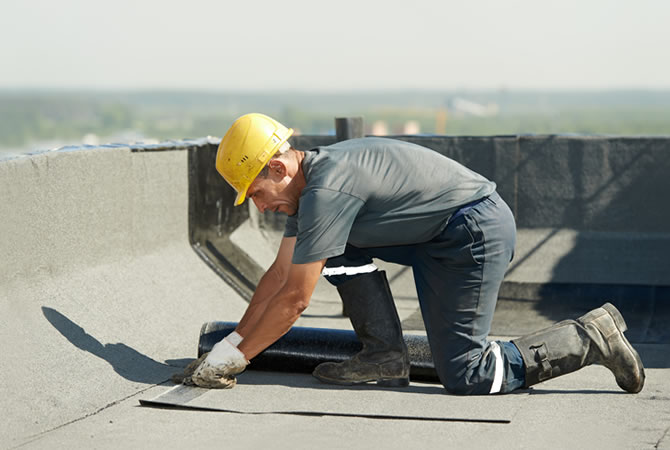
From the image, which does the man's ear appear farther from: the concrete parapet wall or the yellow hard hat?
the concrete parapet wall

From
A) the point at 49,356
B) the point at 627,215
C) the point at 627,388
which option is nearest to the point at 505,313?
the point at 627,215

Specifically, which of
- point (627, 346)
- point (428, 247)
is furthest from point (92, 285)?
point (627, 346)

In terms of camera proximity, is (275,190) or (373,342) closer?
(275,190)

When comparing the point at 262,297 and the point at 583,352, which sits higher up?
the point at 262,297

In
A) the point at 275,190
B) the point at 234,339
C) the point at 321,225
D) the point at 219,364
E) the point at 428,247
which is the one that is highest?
the point at 275,190

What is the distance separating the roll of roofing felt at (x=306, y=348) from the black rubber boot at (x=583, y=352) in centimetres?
60

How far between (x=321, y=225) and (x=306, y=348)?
1125 millimetres

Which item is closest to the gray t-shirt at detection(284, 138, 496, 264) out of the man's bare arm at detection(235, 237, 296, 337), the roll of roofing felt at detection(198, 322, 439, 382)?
the man's bare arm at detection(235, 237, 296, 337)

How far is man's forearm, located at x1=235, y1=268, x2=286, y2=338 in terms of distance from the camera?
4621 millimetres

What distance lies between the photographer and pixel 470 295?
4.40 metres

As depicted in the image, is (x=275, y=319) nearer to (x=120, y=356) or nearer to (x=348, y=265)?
(x=348, y=265)

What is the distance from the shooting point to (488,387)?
4.41 m

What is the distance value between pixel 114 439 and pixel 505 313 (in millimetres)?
3820

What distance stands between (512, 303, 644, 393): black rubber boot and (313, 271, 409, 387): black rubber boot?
636 millimetres
